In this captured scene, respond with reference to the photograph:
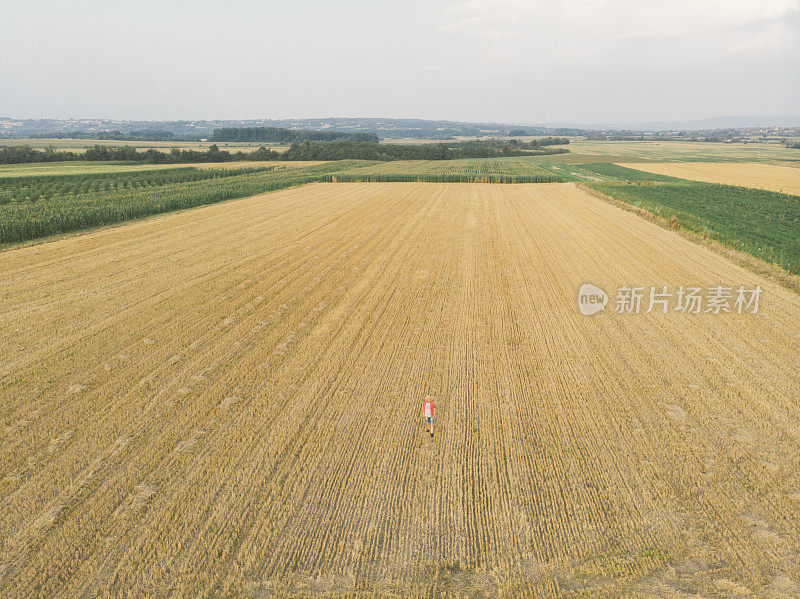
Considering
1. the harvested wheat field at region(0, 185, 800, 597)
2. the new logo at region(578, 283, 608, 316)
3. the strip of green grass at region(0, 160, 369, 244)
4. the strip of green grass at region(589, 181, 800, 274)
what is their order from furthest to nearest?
1. the strip of green grass at region(0, 160, 369, 244)
2. the strip of green grass at region(589, 181, 800, 274)
3. the new logo at region(578, 283, 608, 316)
4. the harvested wheat field at region(0, 185, 800, 597)

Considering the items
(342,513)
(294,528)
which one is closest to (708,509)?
(342,513)

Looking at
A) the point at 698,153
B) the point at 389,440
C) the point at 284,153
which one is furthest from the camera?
the point at 698,153

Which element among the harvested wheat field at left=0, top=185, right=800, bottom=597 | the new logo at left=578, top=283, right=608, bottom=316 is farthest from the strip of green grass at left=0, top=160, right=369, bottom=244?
the new logo at left=578, top=283, right=608, bottom=316

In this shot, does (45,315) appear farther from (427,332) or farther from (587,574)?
(587,574)

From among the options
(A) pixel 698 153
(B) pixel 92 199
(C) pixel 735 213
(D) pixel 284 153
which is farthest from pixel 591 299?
(A) pixel 698 153

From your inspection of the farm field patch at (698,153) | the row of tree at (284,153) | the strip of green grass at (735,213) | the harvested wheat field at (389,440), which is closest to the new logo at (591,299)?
the harvested wheat field at (389,440)

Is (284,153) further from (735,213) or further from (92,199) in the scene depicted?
(735,213)

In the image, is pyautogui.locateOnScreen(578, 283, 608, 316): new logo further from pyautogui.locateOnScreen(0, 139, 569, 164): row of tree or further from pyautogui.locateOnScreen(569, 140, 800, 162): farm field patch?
pyautogui.locateOnScreen(569, 140, 800, 162): farm field patch
